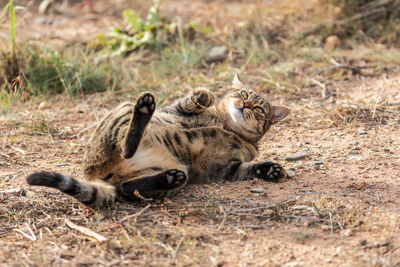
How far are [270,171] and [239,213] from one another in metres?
0.65

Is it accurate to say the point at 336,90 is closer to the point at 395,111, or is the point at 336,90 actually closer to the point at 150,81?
the point at 395,111

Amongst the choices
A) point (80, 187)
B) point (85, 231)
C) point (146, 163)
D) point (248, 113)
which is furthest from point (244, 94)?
point (85, 231)

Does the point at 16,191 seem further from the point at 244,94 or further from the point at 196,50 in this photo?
the point at 196,50

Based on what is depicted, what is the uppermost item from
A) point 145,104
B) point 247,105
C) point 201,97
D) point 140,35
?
point 145,104

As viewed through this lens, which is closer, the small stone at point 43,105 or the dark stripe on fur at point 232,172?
the dark stripe on fur at point 232,172

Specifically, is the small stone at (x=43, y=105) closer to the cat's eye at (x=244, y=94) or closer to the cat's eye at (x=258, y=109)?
the cat's eye at (x=244, y=94)

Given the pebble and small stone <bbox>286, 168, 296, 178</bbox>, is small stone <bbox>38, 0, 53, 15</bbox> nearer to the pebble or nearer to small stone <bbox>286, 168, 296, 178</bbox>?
the pebble

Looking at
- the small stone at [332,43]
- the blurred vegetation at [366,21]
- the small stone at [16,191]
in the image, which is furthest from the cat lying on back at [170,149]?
the blurred vegetation at [366,21]

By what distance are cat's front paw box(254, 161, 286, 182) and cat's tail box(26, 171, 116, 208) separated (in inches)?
44.7

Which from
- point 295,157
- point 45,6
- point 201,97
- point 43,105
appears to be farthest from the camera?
point 45,6

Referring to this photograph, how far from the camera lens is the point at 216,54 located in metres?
6.99

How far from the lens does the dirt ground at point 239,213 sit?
2.50 m

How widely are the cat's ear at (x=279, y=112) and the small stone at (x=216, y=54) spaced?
Result: 2540mm

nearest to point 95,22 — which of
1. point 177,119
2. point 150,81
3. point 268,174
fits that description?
point 150,81
